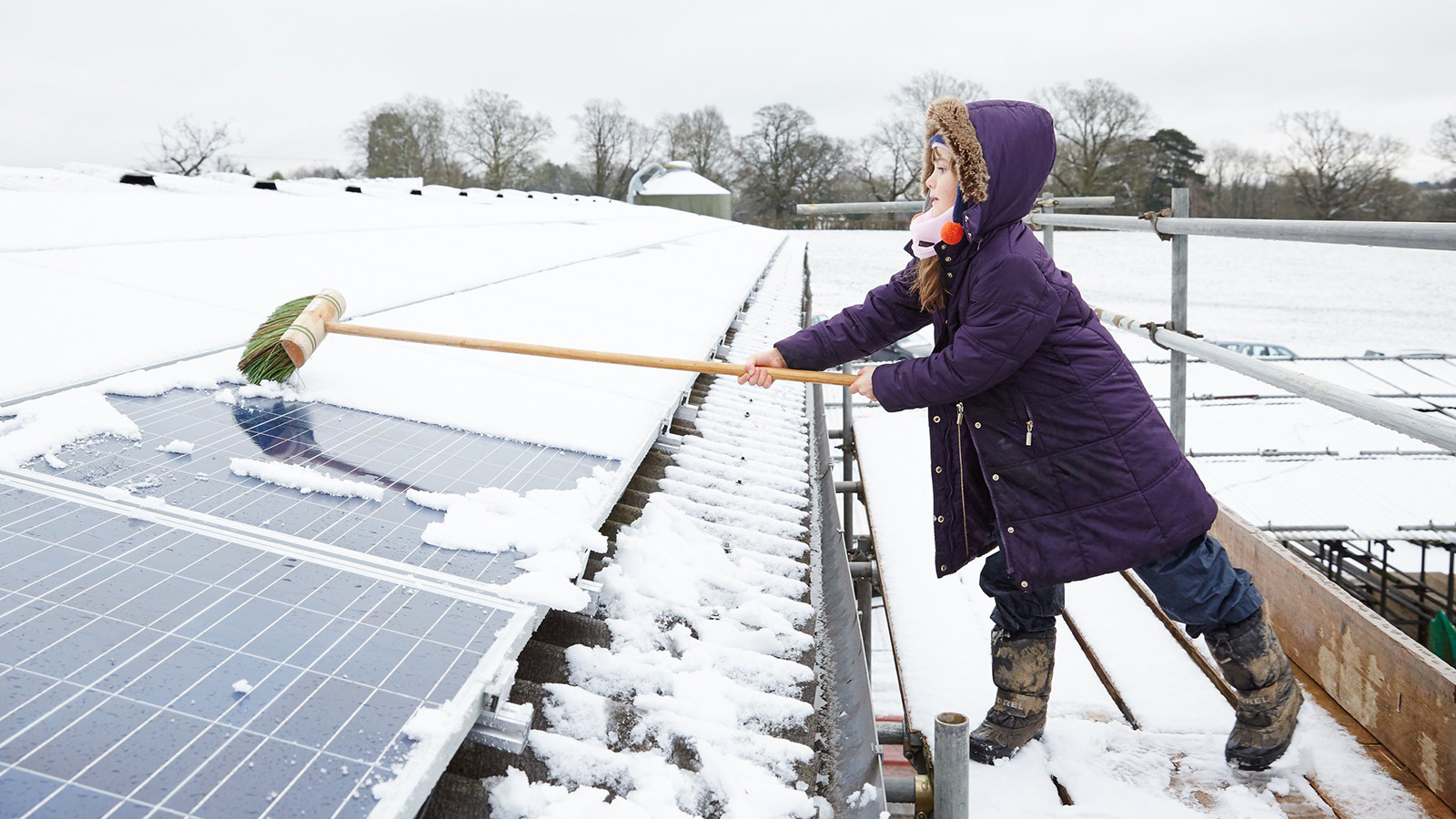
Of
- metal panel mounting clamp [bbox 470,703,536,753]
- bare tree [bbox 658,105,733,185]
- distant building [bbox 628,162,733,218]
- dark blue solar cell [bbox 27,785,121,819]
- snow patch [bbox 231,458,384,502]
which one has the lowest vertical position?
metal panel mounting clamp [bbox 470,703,536,753]

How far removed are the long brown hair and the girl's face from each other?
13cm

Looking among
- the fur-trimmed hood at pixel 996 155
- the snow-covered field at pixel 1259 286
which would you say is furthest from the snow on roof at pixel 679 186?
the fur-trimmed hood at pixel 996 155

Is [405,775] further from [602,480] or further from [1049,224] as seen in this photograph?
[1049,224]

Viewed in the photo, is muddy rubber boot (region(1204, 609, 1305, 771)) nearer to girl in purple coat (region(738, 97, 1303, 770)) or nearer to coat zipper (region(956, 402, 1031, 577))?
girl in purple coat (region(738, 97, 1303, 770))

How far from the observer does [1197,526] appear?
2.38 metres

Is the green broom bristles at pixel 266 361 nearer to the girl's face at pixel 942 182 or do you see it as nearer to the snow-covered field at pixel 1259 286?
the girl's face at pixel 942 182

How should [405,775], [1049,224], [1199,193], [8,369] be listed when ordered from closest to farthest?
[405,775] → [8,369] → [1049,224] → [1199,193]

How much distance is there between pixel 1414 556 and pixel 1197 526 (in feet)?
43.7

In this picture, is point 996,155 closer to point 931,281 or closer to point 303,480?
point 931,281

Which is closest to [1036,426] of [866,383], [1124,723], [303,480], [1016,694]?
[866,383]

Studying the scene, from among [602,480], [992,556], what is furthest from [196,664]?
[992,556]

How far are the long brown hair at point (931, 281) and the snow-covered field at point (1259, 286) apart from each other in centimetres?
Answer: 1820

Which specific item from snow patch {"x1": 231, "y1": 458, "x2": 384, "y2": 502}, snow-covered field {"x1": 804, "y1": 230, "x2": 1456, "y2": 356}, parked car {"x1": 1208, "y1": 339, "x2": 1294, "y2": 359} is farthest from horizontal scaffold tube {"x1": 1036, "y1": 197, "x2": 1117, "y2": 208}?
parked car {"x1": 1208, "y1": 339, "x2": 1294, "y2": 359}

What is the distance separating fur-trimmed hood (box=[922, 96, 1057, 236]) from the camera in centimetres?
227
